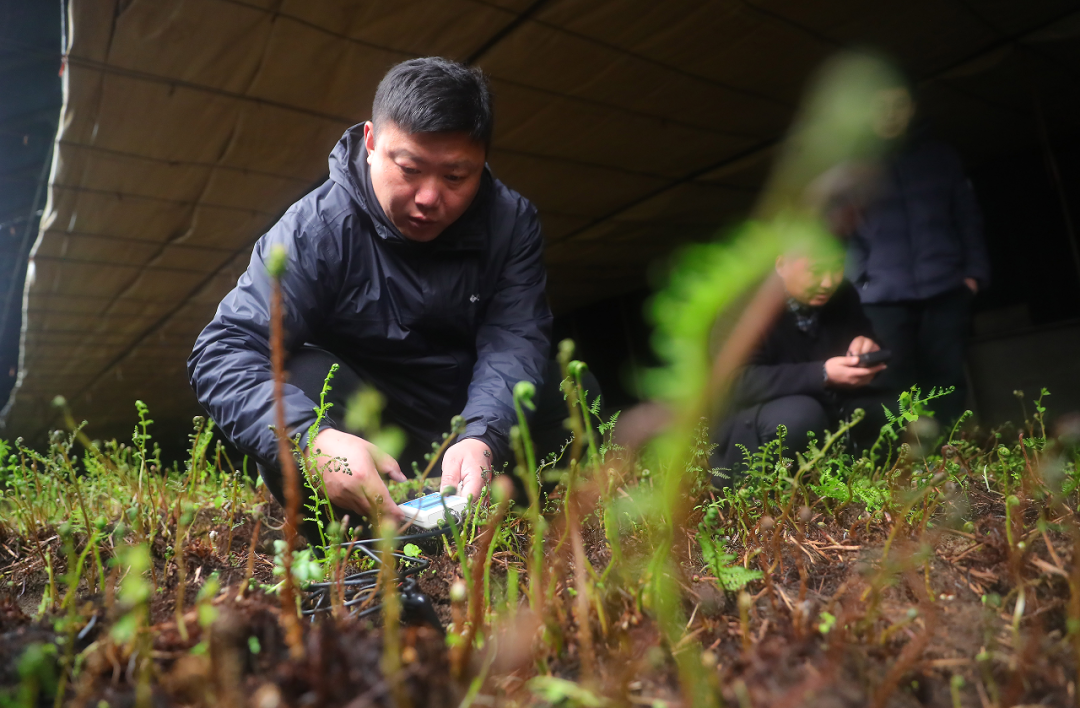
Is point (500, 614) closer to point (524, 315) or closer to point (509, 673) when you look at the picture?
point (509, 673)

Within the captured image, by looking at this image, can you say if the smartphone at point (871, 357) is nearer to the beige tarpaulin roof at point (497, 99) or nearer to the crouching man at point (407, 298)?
the crouching man at point (407, 298)

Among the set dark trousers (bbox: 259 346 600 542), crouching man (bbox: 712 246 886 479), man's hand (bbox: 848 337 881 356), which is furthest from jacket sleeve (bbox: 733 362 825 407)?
dark trousers (bbox: 259 346 600 542)

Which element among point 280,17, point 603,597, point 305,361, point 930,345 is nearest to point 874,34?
point 930,345

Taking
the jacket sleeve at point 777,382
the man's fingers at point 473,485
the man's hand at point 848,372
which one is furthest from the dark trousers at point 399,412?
the man's hand at point 848,372

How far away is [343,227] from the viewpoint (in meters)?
2.28

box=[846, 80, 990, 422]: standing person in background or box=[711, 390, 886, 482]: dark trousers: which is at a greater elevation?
box=[846, 80, 990, 422]: standing person in background

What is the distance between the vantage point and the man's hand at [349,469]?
152 cm

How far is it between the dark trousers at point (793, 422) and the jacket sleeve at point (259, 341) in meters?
1.67

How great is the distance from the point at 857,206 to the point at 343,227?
208cm

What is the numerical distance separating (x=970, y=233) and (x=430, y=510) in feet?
10.5

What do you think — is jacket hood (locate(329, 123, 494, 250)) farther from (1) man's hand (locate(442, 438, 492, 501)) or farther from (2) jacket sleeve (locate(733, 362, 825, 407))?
(2) jacket sleeve (locate(733, 362, 825, 407))

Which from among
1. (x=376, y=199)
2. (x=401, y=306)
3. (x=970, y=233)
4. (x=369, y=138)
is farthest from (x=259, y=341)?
(x=970, y=233)

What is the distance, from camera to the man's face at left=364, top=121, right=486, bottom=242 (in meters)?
2.08

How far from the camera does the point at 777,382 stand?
2.95 metres
